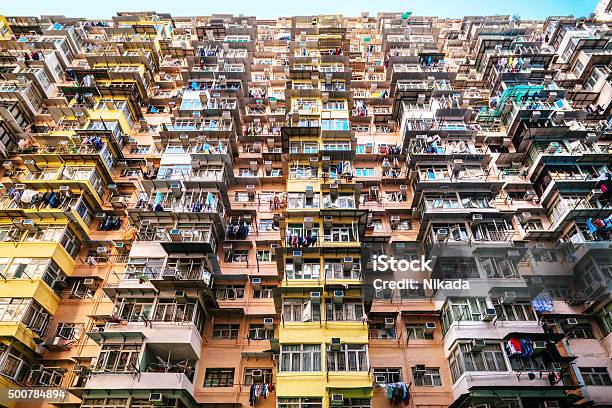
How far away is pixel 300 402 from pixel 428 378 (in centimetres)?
851

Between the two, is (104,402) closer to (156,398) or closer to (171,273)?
(156,398)

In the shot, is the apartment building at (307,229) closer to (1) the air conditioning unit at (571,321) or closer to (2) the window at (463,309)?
(2) the window at (463,309)

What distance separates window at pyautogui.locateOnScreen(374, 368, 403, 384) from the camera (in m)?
26.5

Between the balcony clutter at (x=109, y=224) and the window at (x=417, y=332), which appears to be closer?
the window at (x=417, y=332)

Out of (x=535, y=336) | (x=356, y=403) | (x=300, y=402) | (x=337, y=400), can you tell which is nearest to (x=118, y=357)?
(x=300, y=402)

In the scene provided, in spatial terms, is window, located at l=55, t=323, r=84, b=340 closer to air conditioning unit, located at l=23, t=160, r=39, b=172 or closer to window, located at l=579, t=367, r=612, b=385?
air conditioning unit, located at l=23, t=160, r=39, b=172

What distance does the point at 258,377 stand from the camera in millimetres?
26625

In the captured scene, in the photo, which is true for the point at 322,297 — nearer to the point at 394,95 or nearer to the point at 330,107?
the point at 330,107

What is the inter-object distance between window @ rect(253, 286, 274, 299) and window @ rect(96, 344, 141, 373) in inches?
333

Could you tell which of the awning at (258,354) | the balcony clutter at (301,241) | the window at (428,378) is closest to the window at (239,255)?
the balcony clutter at (301,241)

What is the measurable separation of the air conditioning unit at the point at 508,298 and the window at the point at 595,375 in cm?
589

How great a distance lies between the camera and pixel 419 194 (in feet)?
108

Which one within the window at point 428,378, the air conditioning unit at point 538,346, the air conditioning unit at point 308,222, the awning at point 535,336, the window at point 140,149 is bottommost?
the window at point 428,378

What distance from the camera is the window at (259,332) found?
28562mm
